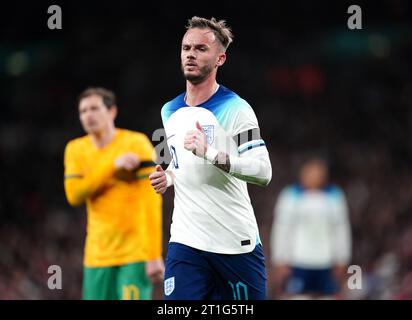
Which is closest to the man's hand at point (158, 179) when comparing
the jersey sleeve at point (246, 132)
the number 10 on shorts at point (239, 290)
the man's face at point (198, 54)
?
the jersey sleeve at point (246, 132)

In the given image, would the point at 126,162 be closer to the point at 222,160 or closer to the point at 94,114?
the point at 94,114

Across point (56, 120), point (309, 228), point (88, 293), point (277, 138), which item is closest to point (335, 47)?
point (277, 138)

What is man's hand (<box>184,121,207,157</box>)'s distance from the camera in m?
5.11

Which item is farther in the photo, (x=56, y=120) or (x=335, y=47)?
(x=335, y=47)

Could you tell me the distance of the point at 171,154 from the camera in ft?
18.7

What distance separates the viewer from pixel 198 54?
546cm

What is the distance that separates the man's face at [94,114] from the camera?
7.54 meters

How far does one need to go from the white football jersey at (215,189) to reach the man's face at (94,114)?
2107mm

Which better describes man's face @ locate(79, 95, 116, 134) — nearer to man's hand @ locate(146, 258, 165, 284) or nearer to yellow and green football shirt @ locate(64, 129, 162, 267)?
yellow and green football shirt @ locate(64, 129, 162, 267)

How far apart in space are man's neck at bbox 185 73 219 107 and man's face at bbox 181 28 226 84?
45 mm

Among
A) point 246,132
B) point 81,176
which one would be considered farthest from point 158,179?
point 81,176

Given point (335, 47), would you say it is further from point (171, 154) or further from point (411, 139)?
point (171, 154)

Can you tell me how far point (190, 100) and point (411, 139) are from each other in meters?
12.2

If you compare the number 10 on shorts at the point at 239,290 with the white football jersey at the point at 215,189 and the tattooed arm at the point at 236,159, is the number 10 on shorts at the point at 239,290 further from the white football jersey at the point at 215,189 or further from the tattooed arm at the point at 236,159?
the tattooed arm at the point at 236,159
